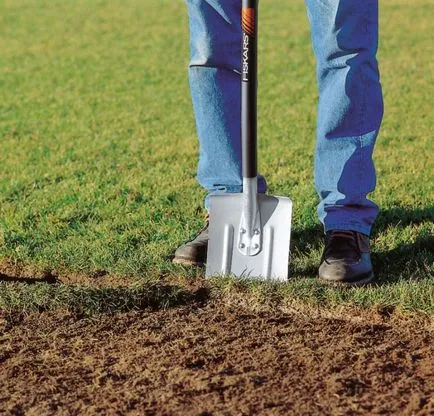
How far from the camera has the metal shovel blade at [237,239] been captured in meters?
3.97

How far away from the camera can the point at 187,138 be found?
22.6 ft

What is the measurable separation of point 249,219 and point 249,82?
0.54 m

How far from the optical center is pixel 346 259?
13.0 ft

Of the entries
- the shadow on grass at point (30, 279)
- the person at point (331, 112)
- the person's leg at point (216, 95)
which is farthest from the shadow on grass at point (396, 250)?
the shadow on grass at point (30, 279)

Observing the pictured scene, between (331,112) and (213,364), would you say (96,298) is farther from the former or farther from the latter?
(331,112)

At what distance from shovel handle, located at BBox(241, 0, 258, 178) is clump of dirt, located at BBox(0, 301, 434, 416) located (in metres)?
0.63

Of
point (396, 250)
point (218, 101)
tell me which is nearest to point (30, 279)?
point (218, 101)

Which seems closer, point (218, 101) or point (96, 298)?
point (96, 298)

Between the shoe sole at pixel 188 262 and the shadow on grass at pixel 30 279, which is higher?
the shoe sole at pixel 188 262

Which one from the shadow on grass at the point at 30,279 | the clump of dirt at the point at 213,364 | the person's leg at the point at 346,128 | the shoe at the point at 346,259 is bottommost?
the shadow on grass at the point at 30,279

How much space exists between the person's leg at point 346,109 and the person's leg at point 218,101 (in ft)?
1.34

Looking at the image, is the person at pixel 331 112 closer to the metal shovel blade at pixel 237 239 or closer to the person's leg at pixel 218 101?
the person's leg at pixel 218 101

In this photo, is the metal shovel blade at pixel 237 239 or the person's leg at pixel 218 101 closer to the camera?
the metal shovel blade at pixel 237 239

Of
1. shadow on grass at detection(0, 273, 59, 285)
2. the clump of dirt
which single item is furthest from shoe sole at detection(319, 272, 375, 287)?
shadow on grass at detection(0, 273, 59, 285)
